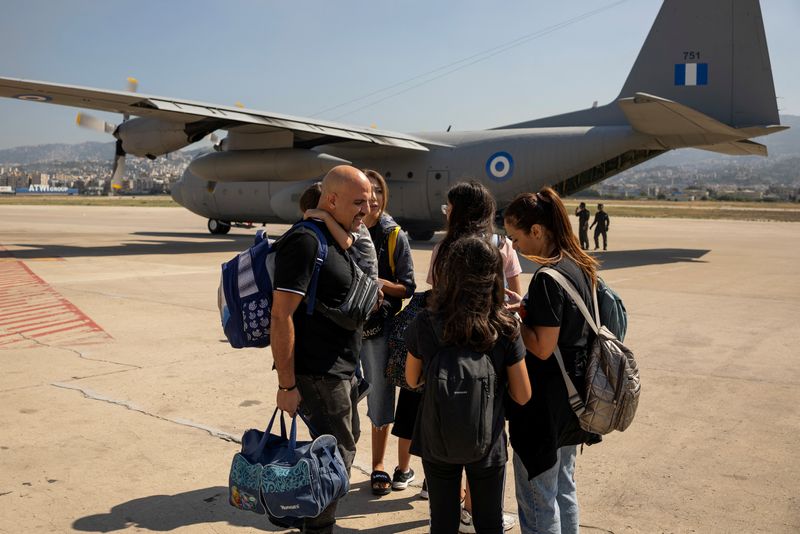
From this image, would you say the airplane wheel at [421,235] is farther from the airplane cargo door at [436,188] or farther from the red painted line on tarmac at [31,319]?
the red painted line on tarmac at [31,319]

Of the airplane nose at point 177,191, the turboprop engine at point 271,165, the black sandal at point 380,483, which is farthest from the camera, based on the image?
the airplane nose at point 177,191

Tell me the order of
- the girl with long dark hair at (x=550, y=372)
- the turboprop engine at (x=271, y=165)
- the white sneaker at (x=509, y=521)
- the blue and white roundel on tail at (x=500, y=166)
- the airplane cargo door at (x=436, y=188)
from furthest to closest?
the airplane cargo door at (x=436, y=188) → the blue and white roundel on tail at (x=500, y=166) → the turboprop engine at (x=271, y=165) → the white sneaker at (x=509, y=521) → the girl with long dark hair at (x=550, y=372)

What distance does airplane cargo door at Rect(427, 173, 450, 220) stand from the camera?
74.3 feet

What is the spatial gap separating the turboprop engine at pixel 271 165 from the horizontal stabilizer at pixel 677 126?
832cm

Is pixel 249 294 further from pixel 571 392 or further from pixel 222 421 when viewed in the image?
pixel 222 421

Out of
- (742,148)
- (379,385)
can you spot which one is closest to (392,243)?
(379,385)

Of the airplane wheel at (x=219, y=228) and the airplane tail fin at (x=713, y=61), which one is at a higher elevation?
the airplane tail fin at (x=713, y=61)

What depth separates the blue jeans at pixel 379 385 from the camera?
16.1 feet

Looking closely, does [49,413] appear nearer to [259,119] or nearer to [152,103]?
[152,103]

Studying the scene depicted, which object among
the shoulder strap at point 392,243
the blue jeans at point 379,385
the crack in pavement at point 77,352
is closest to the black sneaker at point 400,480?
the blue jeans at point 379,385

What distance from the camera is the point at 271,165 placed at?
70.2 feet

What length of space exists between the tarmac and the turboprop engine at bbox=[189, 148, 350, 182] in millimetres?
9081

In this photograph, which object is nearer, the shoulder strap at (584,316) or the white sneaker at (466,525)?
the shoulder strap at (584,316)

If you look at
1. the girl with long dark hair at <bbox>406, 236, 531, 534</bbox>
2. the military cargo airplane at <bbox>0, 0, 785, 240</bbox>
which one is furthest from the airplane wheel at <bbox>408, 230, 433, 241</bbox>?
the girl with long dark hair at <bbox>406, 236, 531, 534</bbox>
